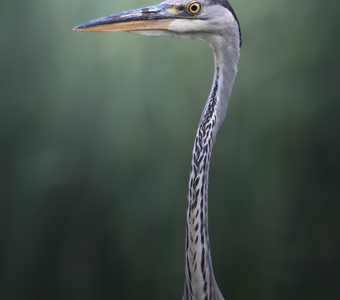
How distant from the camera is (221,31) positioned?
968mm

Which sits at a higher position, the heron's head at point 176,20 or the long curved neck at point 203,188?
the heron's head at point 176,20

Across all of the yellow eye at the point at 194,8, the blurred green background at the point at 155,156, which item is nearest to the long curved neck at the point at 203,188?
the yellow eye at the point at 194,8

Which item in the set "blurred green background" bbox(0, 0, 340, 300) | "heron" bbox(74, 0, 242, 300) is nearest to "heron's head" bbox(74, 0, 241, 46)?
"heron" bbox(74, 0, 242, 300)

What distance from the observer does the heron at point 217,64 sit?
914 millimetres

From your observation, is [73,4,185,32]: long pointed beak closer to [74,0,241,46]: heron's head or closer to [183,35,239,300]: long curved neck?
[74,0,241,46]: heron's head

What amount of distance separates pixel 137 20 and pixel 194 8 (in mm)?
178

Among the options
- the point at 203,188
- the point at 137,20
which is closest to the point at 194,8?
the point at 137,20

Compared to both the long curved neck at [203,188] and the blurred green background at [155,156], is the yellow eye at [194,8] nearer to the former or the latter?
the long curved neck at [203,188]

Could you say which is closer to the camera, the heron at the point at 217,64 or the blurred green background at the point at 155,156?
the heron at the point at 217,64

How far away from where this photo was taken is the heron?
3.00 feet

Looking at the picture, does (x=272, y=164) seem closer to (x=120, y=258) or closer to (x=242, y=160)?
(x=242, y=160)

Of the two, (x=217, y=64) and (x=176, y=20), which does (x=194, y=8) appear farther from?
(x=217, y=64)

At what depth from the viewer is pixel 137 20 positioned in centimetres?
92

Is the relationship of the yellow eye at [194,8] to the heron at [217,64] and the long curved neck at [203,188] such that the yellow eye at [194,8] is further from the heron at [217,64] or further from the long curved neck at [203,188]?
the long curved neck at [203,188]
